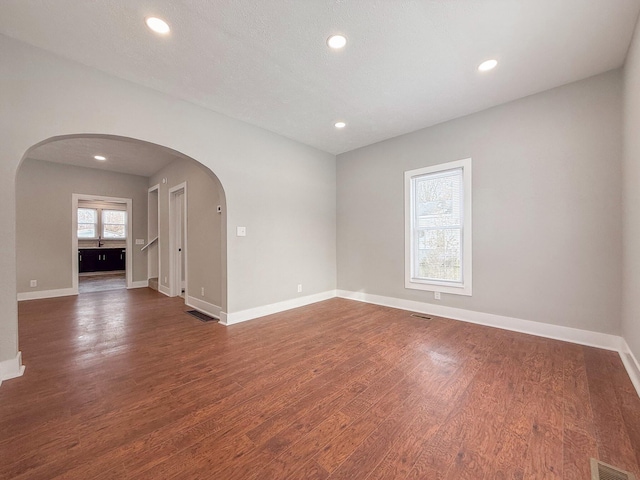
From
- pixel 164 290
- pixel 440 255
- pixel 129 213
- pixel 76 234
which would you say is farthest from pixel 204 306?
pixel 129 213

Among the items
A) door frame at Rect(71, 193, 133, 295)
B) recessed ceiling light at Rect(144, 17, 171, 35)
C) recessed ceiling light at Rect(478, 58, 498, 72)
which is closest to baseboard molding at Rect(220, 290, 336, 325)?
recessed ceiling light at Rect(144, 17, 171, 35)

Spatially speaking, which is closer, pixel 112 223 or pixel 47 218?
pixel 47 218

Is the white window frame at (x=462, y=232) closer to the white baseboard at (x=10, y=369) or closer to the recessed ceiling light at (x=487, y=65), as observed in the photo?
the recessed ceiling light at (x=487, y=65)

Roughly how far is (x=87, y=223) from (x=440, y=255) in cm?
1161

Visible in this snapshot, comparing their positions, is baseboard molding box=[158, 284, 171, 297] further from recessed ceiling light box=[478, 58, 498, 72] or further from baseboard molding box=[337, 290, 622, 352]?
recessed ceiling light box=[478, 58, 498, 72]

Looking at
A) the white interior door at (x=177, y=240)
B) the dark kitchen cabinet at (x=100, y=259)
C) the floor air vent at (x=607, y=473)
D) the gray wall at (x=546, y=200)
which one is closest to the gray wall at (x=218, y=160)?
the gray wall at (x=546, y=200)

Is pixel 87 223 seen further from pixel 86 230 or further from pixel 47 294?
pixel 47 294

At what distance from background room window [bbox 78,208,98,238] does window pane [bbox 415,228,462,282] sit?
11.2 metres

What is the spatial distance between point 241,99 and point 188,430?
→ 10.9 ft

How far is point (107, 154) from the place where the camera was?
524cm

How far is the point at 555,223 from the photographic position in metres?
2.96

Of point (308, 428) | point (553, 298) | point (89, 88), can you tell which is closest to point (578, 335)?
point (553, 298)

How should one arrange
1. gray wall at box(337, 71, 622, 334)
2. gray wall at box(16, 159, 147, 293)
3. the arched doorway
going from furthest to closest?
gray wall at box(16, 159, 147, 293)
the arched doorway
gray wall at box(337, 71, 622, 334)

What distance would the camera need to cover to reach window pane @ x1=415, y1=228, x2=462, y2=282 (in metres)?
3.77
